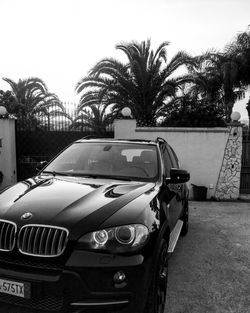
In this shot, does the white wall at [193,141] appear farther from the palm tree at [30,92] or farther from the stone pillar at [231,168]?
the palm tree at [30,92]

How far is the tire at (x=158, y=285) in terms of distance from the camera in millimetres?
2600

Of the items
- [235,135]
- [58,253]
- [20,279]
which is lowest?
[20,279]

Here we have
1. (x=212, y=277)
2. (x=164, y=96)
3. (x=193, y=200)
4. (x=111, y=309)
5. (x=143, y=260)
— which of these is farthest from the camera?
(x=164, y=96)

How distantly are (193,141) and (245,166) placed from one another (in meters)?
1.85

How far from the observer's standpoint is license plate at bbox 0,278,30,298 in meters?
2.34

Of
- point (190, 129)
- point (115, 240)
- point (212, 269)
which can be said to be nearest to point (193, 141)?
point (190, 129)

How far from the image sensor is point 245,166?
1023cm

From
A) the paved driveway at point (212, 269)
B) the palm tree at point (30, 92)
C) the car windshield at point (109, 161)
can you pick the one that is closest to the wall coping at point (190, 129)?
the paved driveway at point (212, 269)

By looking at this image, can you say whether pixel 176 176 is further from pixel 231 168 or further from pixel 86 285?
pixel 231 168

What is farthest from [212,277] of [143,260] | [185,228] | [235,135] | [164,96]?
[164,96]

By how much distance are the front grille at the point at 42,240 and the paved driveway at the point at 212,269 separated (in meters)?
1.55

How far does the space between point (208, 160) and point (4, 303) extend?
832 centimetres

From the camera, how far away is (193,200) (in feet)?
32.4

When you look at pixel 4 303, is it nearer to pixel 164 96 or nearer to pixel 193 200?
pixel 193 200
